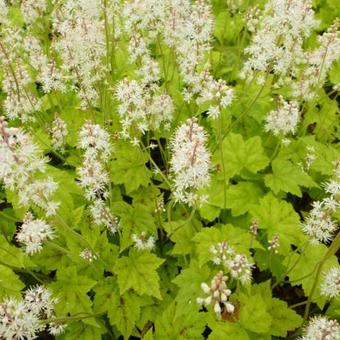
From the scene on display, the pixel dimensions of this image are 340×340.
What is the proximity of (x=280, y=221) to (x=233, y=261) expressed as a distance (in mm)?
1240

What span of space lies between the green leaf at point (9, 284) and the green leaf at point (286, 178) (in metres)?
2.44

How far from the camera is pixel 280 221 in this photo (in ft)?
13.3

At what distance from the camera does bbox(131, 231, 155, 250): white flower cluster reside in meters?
3.81

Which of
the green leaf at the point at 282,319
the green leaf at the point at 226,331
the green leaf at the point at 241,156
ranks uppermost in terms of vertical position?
the green leaf at the point at 241,156

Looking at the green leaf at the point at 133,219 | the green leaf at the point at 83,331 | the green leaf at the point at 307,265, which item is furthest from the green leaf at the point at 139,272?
the green leaf at the point at 307,265

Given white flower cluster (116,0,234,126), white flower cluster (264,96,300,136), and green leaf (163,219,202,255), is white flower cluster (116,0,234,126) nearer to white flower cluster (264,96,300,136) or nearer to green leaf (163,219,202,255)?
white flower cluster (264,96,300,136)

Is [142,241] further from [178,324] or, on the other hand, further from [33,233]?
[33,233]

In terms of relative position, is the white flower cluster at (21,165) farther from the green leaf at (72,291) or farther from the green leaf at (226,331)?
the green leaf at (226,331)

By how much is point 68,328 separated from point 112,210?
A: 3.53 feet

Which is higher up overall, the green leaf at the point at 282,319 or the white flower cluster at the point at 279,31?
the white flower cluster at the point at 279,31

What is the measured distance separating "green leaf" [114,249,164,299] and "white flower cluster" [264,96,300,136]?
184 cm

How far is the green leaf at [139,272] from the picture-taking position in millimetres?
3639

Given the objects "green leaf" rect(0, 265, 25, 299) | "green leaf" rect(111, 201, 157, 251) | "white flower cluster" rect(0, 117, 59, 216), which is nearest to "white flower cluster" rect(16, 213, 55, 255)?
"white flower cluster" rect(0, 117, 59, 216)

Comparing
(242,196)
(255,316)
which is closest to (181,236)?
(242,196)
